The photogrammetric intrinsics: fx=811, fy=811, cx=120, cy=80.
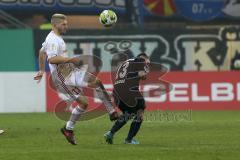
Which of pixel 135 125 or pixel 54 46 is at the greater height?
pixel 54 46

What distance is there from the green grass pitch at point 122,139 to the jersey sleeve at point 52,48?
172 centimetres

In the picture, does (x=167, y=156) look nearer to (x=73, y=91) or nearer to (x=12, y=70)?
(x=73, y=91)

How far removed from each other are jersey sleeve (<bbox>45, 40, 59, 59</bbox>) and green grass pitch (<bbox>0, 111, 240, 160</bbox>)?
5.66 ft

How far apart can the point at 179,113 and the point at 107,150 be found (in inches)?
460

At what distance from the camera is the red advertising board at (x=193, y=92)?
89.2 ft

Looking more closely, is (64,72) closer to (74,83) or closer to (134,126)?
(74,83)

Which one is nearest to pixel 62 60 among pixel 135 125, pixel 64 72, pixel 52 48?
pixel 52 48

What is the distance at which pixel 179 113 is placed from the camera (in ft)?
84.8

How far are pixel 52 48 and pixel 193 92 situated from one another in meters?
13.1

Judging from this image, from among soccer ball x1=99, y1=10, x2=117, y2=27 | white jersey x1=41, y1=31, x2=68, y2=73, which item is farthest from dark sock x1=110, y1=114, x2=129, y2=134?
soccer ball x1=99, y1=10, x2=117, y2=27

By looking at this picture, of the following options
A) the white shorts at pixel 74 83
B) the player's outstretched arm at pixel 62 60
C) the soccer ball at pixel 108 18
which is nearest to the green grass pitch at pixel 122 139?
the white shorts at pixel 74 83

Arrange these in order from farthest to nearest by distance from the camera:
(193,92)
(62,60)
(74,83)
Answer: (193,92) → (74,83) → (62,60)

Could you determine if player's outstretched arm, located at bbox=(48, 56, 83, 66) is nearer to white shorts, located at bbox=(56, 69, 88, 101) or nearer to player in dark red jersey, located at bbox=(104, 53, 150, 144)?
white shorts, located at bbox=(56, 69, 88, 101)

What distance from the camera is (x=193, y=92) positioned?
27.5m
